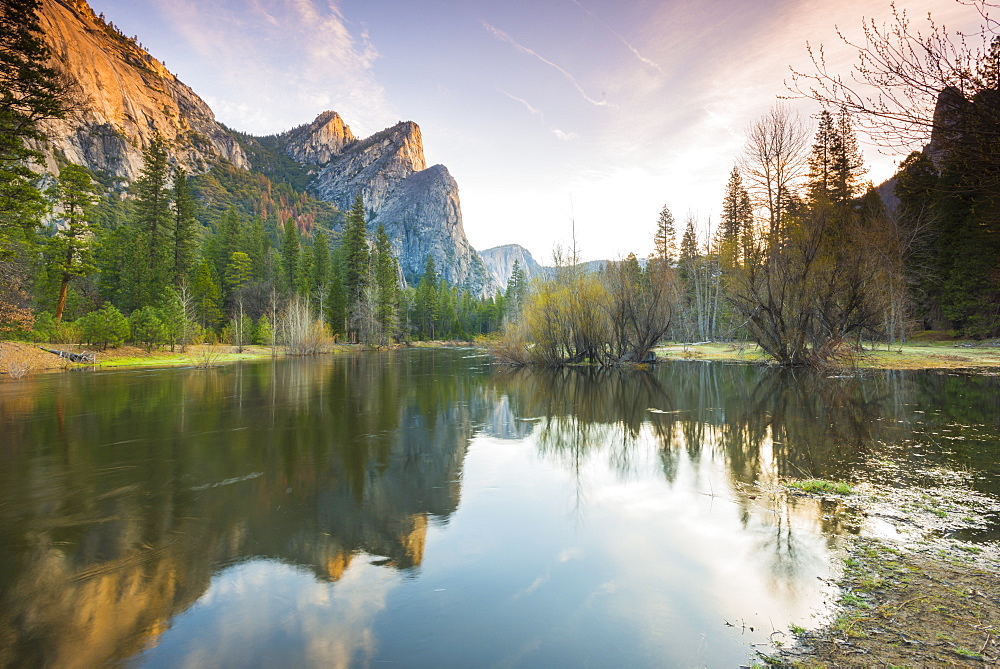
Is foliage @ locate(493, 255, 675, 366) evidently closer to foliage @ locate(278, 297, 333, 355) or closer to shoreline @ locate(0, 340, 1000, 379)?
shoreline @ locate(0, 340, 1000, 379)

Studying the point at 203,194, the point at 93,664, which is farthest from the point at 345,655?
the point at 203,194

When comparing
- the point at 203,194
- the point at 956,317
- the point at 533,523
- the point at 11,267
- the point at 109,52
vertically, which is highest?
the point at 109,52

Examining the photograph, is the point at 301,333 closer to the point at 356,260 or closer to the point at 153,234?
the point at 153,234

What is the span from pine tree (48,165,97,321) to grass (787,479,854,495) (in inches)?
1702

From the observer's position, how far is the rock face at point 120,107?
341 ft

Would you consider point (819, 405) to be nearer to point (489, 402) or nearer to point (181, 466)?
point (489, 402)

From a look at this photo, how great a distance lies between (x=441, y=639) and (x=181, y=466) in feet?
22.7

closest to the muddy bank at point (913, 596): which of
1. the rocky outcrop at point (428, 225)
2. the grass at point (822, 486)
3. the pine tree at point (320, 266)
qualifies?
the grass at point (822, 486)

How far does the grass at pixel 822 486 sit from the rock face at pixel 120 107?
11961cm

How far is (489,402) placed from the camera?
1530 cm

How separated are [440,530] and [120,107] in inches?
6817

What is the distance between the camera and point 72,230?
103 feet

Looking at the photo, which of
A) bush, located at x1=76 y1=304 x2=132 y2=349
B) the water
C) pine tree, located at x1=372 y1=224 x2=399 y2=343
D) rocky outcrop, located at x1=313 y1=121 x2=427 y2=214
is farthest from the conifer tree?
rocky outcrop, located at x1=313 y1=121 x2=427 y2=214

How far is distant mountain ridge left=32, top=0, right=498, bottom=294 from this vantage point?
354 feet
